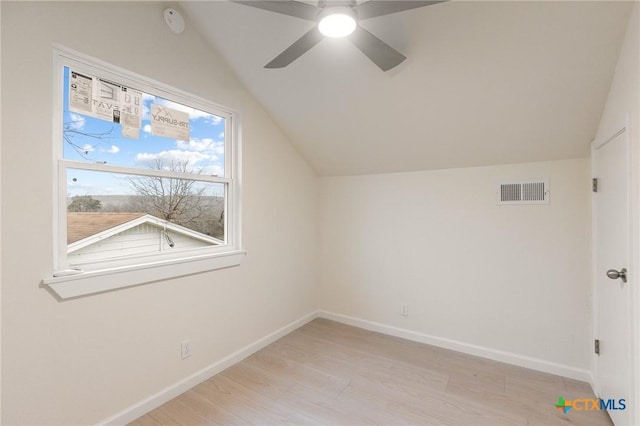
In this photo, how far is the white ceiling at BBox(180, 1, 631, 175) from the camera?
165 centimetres

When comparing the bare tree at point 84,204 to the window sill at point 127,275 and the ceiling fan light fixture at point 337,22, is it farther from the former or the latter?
the ceiling fan light fixture at point 337,22

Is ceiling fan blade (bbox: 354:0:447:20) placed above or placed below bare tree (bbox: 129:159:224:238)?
above

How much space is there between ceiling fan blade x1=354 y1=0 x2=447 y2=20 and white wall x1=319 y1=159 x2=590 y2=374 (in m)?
1.81

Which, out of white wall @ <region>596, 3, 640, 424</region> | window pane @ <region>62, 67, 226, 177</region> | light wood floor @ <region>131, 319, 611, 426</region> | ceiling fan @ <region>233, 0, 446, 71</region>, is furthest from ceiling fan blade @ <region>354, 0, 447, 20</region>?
light wood floor @ <region>131, 319, 611, 426</region>

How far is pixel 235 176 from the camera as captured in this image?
8.59 ft

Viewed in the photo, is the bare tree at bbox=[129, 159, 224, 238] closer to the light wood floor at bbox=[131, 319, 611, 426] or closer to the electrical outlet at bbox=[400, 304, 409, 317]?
the light wood floor at bbox=[131, 319, 611, 426]

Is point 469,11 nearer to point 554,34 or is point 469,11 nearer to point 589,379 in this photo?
point 554,34

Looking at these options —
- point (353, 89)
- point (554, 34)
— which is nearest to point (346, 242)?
point (353, 89)

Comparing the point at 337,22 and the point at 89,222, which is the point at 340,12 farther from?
the point at 89,222

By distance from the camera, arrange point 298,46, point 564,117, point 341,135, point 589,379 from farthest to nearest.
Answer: point 341,135
point 589,379
point 564,117
point 298,46

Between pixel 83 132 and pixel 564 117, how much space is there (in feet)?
10.4

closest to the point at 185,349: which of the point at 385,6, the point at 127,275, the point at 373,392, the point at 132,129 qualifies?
the point at 127,275

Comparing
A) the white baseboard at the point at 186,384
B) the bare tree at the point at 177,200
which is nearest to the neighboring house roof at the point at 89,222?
the bare tree at the point at 177,200

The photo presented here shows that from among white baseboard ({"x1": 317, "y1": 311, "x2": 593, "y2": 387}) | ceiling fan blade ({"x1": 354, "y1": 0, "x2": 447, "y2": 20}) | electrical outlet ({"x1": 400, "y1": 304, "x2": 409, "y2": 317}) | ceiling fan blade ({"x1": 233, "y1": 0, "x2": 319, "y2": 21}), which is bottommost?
white baseboard ({"x1": 317, "y1": 311, "x2": 593, "y2": 387})
